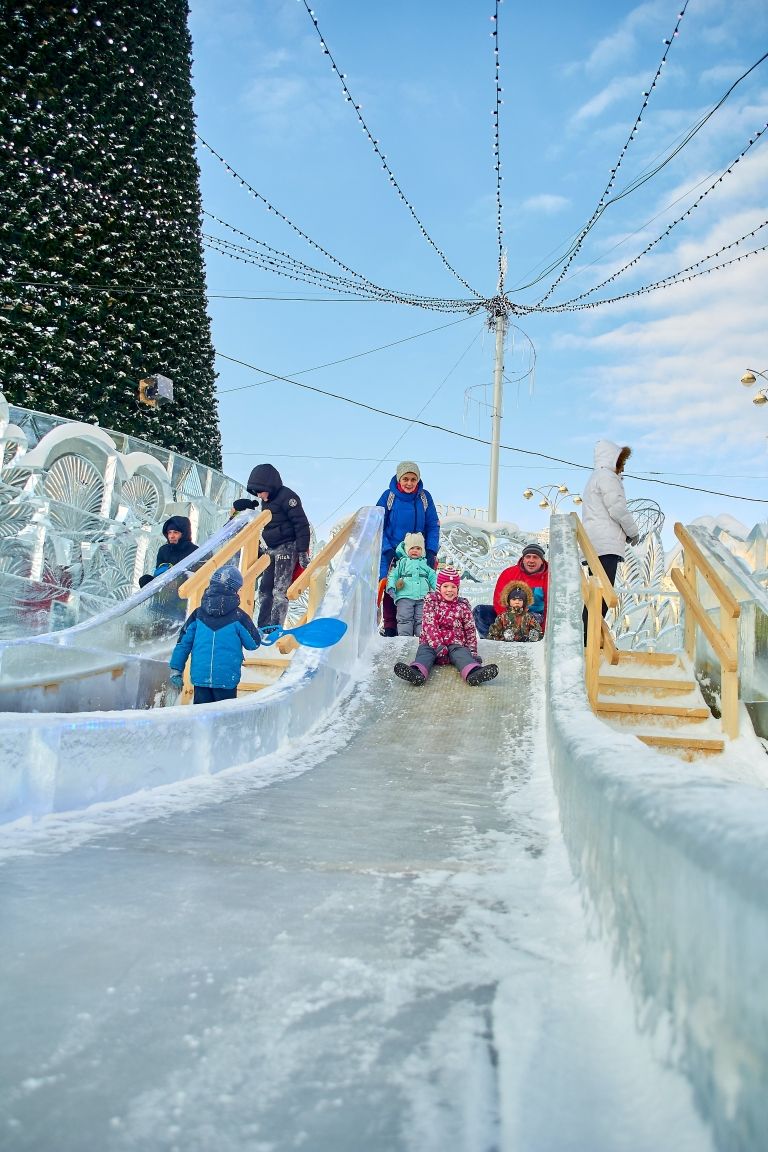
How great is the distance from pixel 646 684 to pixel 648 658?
81cm

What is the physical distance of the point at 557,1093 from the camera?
1.22 meters

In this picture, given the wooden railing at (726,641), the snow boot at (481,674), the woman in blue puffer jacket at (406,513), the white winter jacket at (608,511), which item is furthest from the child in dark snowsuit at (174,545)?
the wooden railing at (726,641)

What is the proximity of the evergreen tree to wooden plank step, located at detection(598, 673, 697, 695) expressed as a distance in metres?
→ 8.40

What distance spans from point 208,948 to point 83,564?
772 centimetres

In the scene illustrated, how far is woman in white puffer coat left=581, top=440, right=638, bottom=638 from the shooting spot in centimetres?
674

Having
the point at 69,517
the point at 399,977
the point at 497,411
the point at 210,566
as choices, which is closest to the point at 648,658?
the point at 210,566

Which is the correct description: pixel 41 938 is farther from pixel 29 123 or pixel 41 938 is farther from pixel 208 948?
pixel 29 123

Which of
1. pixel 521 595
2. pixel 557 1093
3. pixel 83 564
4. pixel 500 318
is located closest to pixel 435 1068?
pixel 557 1093

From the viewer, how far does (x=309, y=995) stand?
1.51 m

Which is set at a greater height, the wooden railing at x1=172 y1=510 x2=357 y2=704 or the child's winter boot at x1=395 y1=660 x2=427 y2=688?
the wooden railing at x1=172 y1=510 x2=357 y2=704

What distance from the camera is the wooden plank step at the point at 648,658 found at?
22.4 feet

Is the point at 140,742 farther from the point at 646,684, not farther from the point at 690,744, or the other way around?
the point at 646,684

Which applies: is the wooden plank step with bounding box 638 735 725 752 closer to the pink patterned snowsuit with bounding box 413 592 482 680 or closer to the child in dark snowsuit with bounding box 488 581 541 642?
the pink patterned snowsuit with bounding box 413 592 482 680

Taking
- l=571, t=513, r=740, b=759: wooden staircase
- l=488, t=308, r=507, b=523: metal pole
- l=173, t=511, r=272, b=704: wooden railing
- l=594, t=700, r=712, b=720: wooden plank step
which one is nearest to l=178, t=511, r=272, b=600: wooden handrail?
l=173, t=511, r=272, b=704: wooden railing
